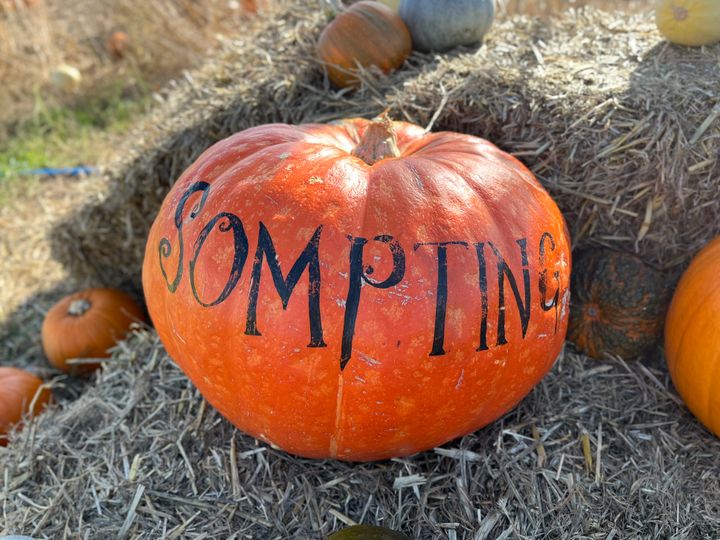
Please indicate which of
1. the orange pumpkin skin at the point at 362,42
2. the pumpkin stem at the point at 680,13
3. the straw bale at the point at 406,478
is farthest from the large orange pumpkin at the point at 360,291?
the pumpkin stem at the point at 680,13

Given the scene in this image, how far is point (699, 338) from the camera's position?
7.91ft

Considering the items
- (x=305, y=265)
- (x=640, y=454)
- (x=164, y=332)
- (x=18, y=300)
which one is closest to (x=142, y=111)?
(x=18, y=300)

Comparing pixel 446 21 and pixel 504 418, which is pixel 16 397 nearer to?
pixel 504 418

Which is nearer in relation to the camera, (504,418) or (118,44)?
(504,418)

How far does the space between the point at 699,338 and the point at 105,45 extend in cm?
756

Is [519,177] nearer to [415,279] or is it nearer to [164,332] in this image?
[415,279]

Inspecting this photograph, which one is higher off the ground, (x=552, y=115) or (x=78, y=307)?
(x=552, y=115)

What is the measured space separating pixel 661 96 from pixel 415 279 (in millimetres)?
1601

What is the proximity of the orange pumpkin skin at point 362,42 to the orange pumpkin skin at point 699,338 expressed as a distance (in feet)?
5.82

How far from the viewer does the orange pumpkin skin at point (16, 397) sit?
304 cm

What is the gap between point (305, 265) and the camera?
1.88 meters

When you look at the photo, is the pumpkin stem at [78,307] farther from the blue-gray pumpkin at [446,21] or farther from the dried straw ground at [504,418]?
the blue-gray pumpkin at [446,21]

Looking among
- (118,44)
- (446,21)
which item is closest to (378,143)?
(446,21)

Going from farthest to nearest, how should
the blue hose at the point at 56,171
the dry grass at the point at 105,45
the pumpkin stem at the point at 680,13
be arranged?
the dry grass at the point at 105,45
the blue hose at the point at 56,171
the pumpkin stem at the point at 680,13
